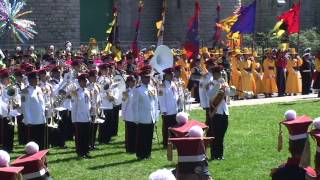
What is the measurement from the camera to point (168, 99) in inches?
595

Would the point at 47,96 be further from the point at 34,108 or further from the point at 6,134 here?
the point at 6,134

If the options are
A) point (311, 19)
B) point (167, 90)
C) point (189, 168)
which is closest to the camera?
point (189, 168)

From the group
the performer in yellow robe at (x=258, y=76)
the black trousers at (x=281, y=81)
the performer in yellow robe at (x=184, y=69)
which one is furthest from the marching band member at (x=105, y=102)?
the black trousers at (x=281, y=81)

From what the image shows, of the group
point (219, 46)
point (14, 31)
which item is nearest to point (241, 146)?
point (14, 31)

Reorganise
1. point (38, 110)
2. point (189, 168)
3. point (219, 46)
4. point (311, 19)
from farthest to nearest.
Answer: point (311, 19), point (219, 46), point (38, 110), point (189, 168)

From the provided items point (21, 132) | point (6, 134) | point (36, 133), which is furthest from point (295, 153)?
point (21, 132)

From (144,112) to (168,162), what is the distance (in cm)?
113

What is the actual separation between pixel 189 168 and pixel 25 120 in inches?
216

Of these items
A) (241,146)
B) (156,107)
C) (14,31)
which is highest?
(14,31)

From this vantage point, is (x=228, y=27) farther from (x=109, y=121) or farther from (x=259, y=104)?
(x=109, y=121)

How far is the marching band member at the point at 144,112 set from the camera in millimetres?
14016

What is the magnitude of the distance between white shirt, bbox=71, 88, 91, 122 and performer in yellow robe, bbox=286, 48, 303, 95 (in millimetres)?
13318

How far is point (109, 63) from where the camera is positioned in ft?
54.4

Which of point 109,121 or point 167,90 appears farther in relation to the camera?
point 109,121
